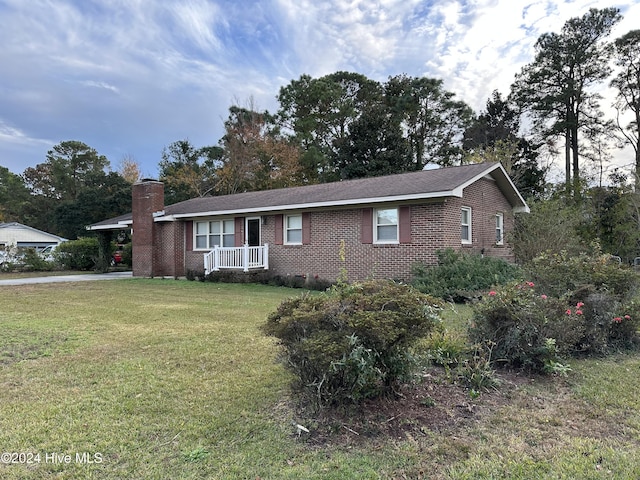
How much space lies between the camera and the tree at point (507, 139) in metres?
28.7

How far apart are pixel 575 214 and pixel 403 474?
52.2 ft

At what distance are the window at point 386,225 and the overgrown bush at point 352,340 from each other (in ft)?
30.5

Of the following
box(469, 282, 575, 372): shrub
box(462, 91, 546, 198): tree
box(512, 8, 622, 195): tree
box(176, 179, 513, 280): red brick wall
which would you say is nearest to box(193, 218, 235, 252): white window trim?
box(176, 179, 513, 280): red brick wall

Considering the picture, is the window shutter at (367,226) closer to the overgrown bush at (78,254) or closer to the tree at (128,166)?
the overgrown bush at (78,254)

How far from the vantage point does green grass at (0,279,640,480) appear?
8.59ft

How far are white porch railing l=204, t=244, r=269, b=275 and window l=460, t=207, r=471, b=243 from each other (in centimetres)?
698

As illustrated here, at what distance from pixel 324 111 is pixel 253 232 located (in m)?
20.7

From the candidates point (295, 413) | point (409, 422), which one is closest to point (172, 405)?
point (295, 413)

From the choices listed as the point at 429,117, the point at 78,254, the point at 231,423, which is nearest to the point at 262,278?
the point at 231,423

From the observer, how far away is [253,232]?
52.7 feet

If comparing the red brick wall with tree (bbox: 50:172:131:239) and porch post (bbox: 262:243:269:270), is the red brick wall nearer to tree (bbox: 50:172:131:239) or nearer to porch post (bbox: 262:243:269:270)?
porch post (bbox: 262:243:269:270)

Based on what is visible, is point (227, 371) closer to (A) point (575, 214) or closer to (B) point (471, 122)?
(A) point (575, 214)

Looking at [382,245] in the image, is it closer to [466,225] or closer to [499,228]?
[466,225]

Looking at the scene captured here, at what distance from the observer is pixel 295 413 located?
3361 mm
